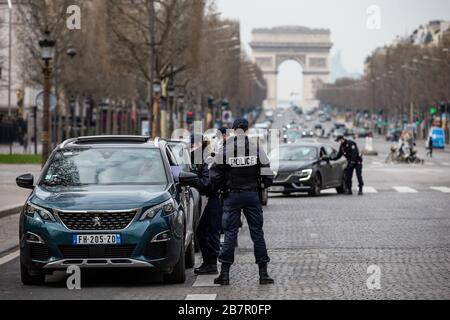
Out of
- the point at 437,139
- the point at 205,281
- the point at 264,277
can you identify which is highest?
the point at 264,277

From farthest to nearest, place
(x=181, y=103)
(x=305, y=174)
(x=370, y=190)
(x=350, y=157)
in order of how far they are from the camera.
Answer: (x=181, y=103)
(x=370, y=190)
(x=350, y=157)
(x=305, y=174)

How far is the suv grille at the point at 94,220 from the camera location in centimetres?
1348

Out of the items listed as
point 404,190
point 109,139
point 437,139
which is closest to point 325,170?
point 404,190

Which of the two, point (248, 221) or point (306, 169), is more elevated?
point (248, 221)

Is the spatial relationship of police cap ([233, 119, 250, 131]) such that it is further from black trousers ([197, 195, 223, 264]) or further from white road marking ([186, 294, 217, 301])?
white road marking ([186, 294, 217, 301])

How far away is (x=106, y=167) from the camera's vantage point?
1479cm

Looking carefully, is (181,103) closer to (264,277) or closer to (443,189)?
(443,189)

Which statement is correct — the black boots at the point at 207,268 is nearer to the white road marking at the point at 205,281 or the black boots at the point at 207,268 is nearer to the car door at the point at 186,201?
the white road marking at the point at 205,281

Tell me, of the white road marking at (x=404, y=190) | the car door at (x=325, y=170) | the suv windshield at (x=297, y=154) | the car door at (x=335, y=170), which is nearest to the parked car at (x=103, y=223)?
the car door at (x=325, y=170)

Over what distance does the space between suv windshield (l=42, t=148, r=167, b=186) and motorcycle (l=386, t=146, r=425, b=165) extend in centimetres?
5008

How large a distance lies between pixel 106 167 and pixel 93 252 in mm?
1599

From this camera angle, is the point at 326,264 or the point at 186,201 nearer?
the point at 186,201

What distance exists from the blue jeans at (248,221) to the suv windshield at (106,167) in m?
0.94
